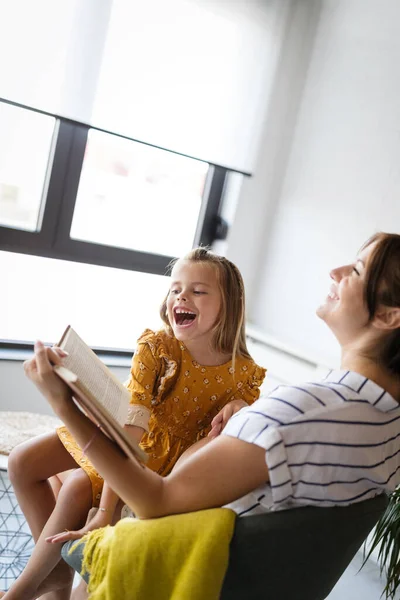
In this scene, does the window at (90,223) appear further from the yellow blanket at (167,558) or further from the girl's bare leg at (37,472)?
the yellow blanket at (167,558)

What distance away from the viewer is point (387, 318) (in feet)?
3.64

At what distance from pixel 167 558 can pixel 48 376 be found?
36 centimetres

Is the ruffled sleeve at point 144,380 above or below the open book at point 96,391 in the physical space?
below

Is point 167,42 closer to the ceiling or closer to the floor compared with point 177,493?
closer to the ceiling

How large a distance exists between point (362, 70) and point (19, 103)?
1607mm

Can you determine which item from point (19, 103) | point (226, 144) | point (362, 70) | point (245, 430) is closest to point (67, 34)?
point (19, 103)

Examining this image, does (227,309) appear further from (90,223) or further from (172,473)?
(90,223)

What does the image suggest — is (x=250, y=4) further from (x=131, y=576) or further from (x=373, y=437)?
(x=131, y=576)

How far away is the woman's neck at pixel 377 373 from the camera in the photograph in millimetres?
1090

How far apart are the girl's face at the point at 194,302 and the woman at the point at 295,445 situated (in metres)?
0.65

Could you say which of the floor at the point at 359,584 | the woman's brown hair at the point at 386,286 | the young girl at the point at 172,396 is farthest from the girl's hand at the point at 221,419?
the floor at the point at 359,584

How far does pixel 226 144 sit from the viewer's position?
3.06 meters

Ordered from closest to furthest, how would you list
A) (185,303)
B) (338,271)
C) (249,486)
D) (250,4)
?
(249,486) → (338,271) → (185,303) → (250,4)

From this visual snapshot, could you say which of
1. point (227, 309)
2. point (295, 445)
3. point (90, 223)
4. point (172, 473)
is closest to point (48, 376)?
point (172, 473)
